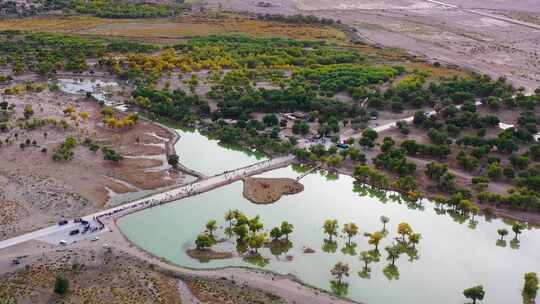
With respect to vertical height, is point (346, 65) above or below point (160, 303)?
above

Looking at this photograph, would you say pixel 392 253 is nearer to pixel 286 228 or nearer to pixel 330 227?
pixel 330 227

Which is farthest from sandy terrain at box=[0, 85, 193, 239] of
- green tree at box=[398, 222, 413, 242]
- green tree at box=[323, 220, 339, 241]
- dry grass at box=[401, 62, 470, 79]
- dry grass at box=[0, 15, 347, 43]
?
dry grass at box=[401, 62, 470, 79]

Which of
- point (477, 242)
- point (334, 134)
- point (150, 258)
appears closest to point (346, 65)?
point (334, 134)

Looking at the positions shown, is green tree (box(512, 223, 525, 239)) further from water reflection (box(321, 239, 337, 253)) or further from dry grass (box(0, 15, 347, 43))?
dry grass (box(0, 15, 347, 43))

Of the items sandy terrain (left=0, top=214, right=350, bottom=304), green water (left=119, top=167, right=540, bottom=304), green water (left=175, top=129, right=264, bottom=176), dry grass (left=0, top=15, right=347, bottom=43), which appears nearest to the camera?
sandy terrain (left=0, top=214, right=350, bottom=304)

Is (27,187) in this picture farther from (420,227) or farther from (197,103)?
(420,227)

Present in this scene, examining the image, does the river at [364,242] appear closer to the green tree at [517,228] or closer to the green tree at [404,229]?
the green tree at [517,228]
